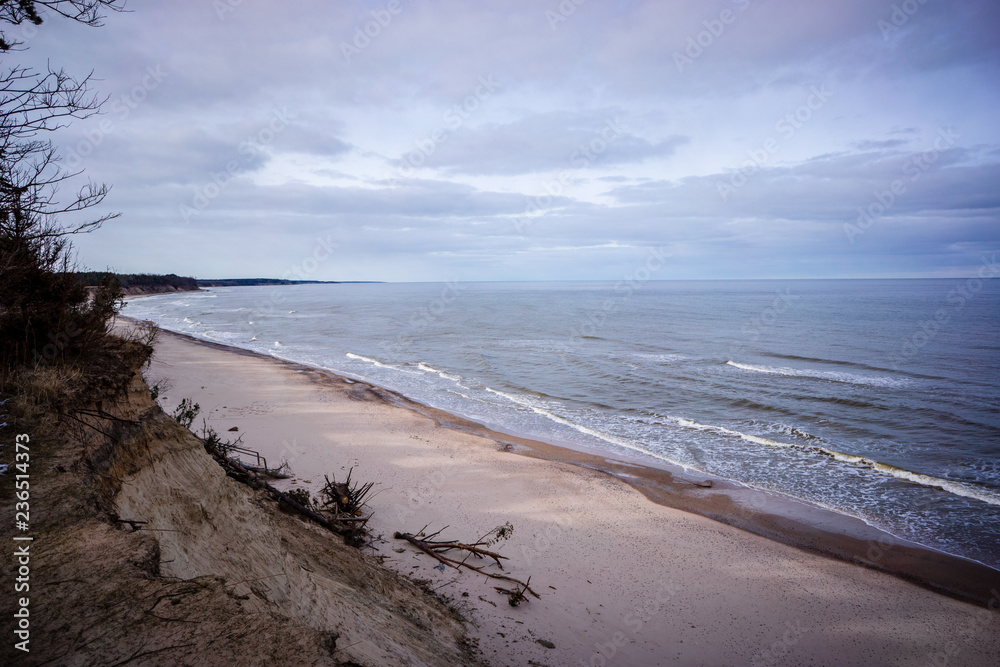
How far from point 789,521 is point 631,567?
454cm

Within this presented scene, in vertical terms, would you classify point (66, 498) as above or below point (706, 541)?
above

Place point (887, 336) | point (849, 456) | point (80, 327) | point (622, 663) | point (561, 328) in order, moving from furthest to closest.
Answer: point (561, 328), point (887, 336), point (849, 456), point (80, 327), point (622, 663)

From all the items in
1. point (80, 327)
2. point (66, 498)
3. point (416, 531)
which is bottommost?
point (416, 531)

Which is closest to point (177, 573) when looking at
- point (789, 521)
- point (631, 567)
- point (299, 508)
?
point (299, 508)

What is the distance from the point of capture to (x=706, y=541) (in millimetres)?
8484

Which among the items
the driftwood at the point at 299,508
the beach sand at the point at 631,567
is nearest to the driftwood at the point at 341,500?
the driftwood at the point at 299,508

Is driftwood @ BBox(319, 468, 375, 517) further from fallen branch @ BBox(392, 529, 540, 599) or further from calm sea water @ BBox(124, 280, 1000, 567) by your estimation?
calm sea water @ BBox(124, 280, 1000, 567)

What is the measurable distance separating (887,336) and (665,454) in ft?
107

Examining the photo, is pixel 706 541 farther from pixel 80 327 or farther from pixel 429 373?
pixel 429 373

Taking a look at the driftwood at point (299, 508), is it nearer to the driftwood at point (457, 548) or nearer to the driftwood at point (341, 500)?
the driftwood at point (341, 500)

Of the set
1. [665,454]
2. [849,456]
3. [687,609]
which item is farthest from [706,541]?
[849,456]

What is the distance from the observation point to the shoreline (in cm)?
785

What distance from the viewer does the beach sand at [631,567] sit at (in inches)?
226

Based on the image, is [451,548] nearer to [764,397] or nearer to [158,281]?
[764,397]
